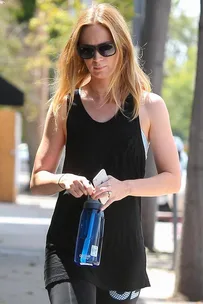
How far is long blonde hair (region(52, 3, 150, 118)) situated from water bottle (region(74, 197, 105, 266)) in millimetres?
467

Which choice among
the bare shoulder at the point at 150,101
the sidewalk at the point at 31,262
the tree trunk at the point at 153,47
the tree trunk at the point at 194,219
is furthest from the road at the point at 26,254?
the bare shoulder at the point at 150,101

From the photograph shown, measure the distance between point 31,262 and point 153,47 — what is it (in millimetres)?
3517

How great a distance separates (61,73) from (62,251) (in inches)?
31.6

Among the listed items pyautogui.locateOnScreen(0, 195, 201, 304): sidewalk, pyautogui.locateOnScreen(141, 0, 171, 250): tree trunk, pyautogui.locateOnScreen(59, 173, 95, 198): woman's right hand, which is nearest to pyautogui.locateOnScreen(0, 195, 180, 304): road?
pyautogui.locateOnScreen(0, 195, 201, 304): sidewalk

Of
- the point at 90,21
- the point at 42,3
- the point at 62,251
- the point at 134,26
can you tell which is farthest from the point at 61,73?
the point at 42,3

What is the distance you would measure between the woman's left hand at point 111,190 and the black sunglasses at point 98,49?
546mm

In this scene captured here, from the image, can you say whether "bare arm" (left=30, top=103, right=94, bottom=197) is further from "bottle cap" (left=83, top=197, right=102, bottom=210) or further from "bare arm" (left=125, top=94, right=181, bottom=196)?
"bare arm" (left=125, top=94, right=181, bottom=196)

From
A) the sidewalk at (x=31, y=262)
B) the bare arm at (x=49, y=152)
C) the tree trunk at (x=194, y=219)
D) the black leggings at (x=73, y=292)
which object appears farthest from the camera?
the sidewalk at (x=31, y=262)

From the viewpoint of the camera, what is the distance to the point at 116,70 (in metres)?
3.80

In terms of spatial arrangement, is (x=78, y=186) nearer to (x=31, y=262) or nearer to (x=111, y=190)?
(x=111, y=190)

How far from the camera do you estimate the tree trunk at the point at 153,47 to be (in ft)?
38.8

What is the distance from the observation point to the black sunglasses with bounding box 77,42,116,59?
369cm

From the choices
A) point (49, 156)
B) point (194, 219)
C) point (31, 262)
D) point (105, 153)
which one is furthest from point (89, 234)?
point (31, 262)

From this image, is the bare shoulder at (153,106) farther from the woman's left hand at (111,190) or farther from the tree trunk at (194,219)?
the tree trunk at (194,219)
